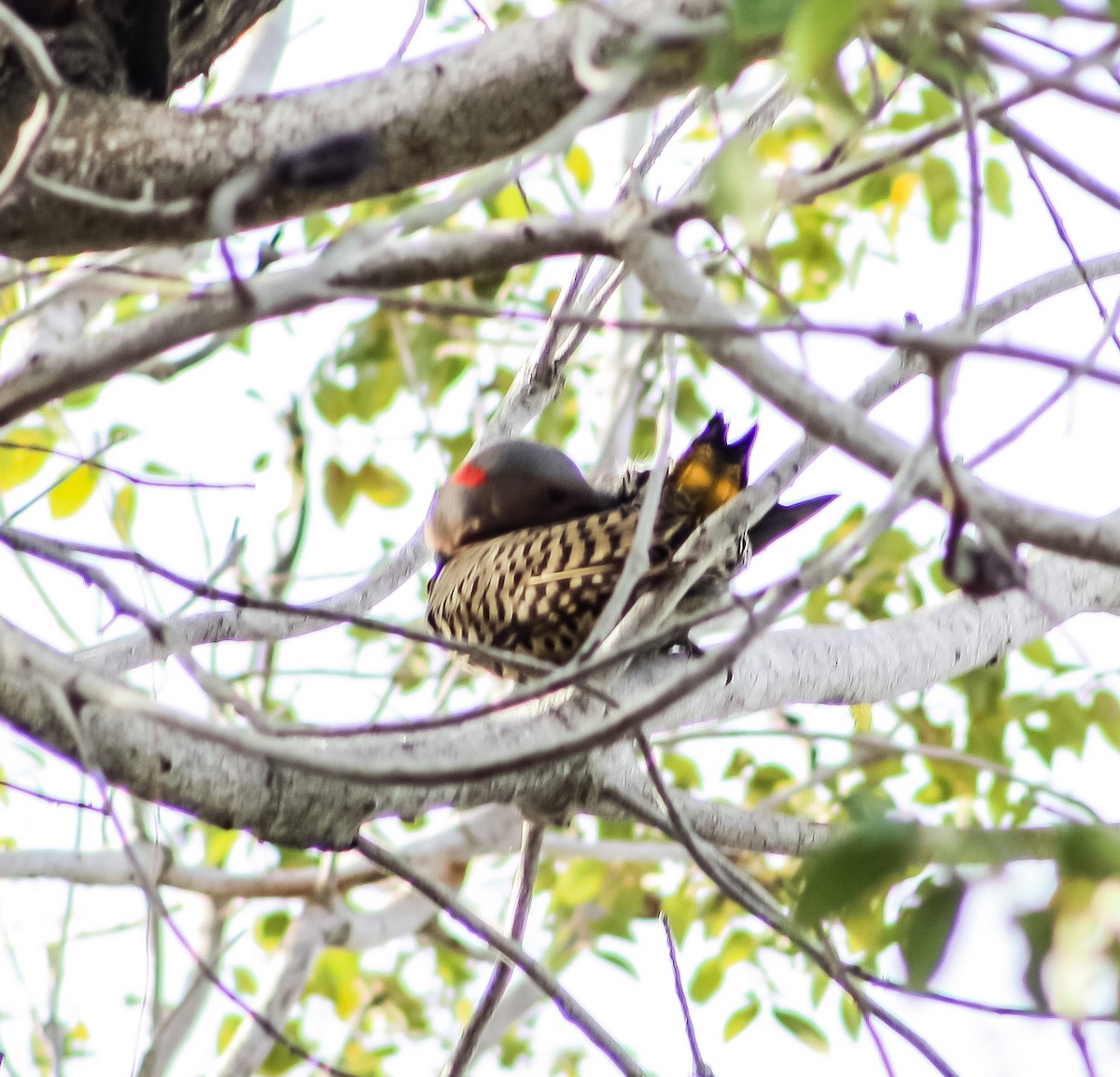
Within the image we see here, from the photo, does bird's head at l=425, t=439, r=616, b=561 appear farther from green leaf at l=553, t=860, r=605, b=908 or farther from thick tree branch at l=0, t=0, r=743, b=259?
green leaf at l=553, t=860, r=605, b=908

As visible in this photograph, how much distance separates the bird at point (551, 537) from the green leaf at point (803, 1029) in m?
2.08

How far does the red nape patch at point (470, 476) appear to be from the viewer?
9.30 ft

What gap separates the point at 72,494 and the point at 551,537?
1.91 m

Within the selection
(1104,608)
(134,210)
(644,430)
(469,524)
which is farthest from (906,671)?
(644,430)

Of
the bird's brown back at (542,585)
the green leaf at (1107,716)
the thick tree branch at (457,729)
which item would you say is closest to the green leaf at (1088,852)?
the thick tree branch at (457,729)

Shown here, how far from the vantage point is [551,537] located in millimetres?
2502

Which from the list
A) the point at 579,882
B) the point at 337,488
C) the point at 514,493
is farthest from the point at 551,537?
the point at 337,488

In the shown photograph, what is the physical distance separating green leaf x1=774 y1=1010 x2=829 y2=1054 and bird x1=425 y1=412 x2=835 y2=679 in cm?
208

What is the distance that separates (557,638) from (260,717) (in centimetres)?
111

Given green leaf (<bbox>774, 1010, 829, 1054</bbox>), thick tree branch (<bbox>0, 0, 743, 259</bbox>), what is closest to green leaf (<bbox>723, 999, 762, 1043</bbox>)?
green leaf (<bbox>774, 1010, 829, 1054</bbox>)

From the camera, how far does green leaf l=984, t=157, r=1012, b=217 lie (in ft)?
14.9

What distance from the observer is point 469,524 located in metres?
2.87

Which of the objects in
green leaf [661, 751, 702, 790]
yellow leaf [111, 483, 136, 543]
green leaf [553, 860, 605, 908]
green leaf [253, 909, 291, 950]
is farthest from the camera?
green leaf [661, 751, 702, 790]

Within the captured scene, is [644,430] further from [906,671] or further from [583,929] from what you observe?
[906,671]
